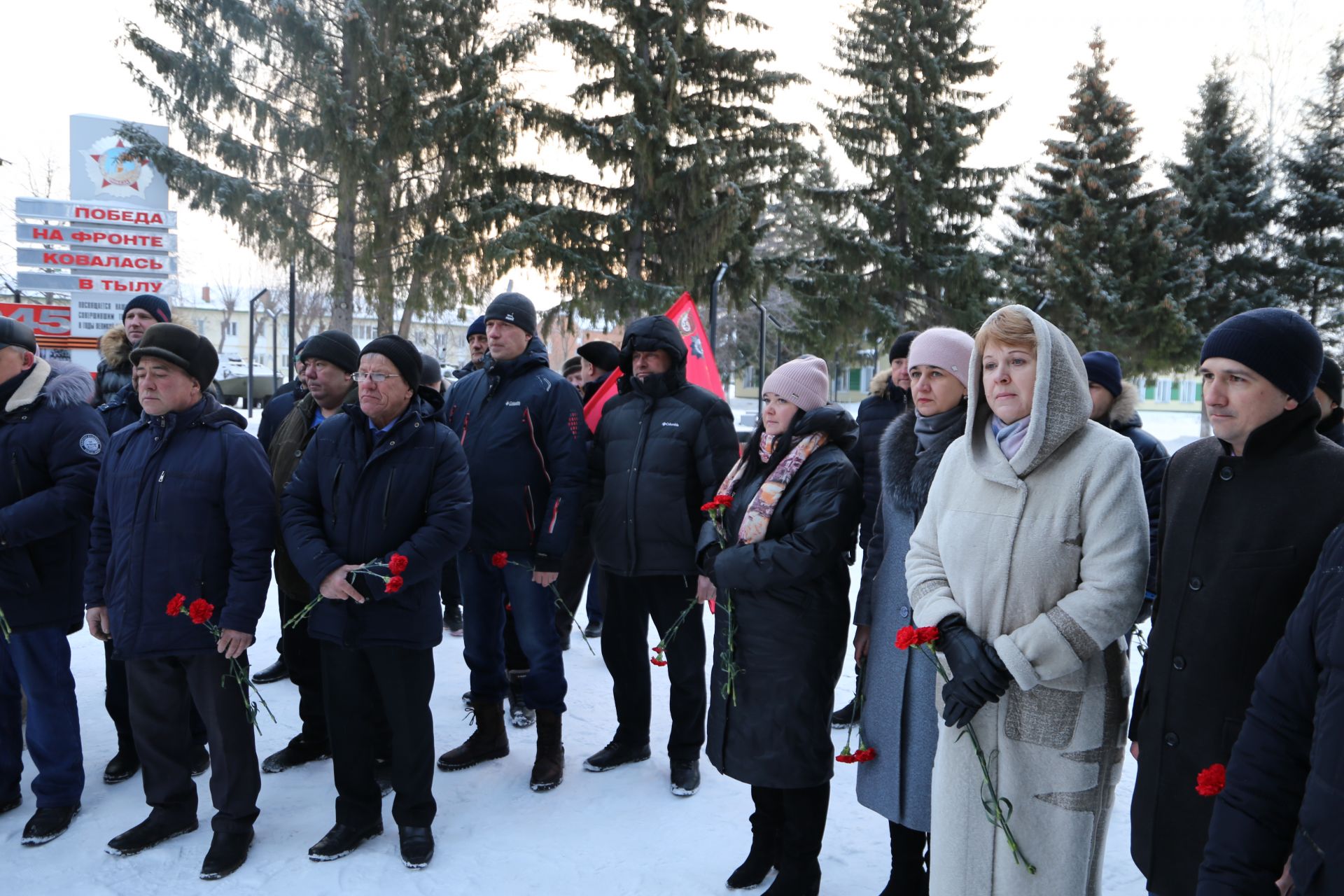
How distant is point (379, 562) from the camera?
11.1 ft

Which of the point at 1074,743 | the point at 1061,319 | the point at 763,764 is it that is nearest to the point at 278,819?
the point at 763,764

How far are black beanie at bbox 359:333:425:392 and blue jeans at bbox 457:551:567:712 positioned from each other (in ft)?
3.46

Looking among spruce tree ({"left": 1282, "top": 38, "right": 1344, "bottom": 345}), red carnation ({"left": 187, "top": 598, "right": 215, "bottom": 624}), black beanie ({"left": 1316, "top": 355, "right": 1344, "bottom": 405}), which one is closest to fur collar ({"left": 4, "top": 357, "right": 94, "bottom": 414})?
red carnation ({"left": 187, "top": 598, "right": 215, "bottom": 624})

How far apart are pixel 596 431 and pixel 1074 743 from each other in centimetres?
274

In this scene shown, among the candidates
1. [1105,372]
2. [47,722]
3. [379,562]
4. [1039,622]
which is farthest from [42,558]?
[1105,372]

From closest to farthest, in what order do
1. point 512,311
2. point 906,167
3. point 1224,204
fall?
point 512,311 → point 906,167 → point 1224,204

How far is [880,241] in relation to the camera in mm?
20094

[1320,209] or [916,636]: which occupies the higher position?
[1320,209]

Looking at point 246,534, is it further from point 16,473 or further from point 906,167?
point 906,167

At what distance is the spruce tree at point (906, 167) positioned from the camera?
19859 millimetres

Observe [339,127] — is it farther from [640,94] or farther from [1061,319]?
[1061,319]

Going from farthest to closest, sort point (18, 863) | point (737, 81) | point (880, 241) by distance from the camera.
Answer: point (880, 241) < point (737, 81) < point (18, 863)

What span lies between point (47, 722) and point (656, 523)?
8.91 feet

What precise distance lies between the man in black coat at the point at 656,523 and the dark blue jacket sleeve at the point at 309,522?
1300 millimetres
